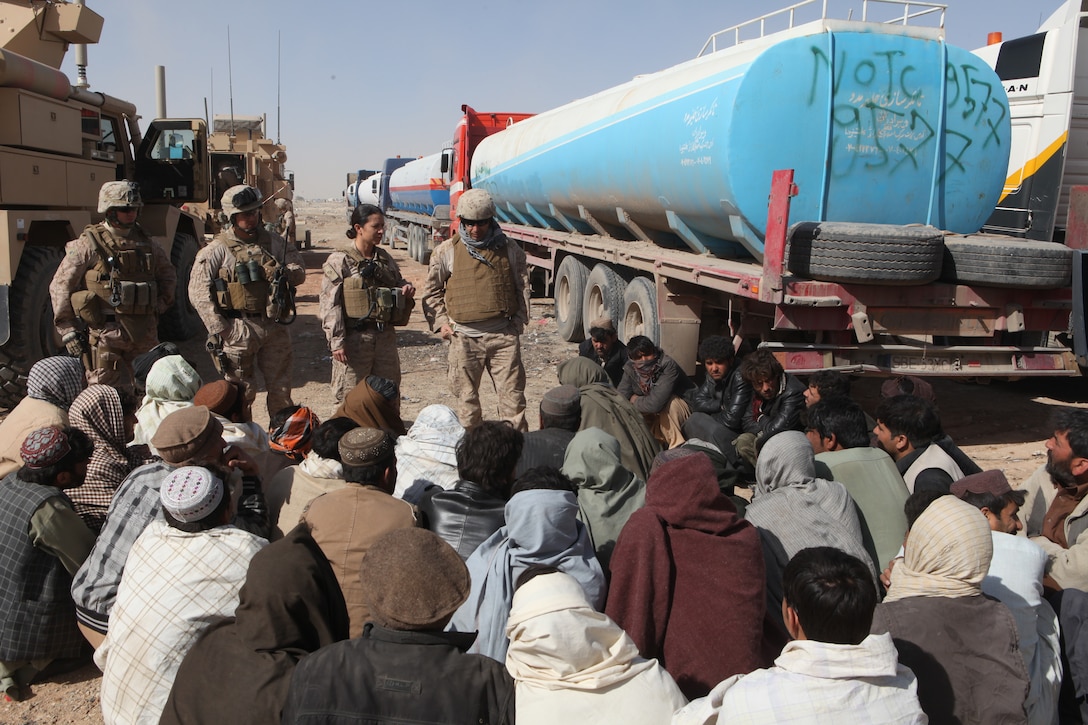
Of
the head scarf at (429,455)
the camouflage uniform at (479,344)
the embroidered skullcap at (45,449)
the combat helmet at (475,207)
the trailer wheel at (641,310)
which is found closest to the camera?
the embroidered skullcap at (45,449)

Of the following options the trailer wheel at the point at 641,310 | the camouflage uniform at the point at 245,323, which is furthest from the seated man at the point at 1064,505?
the camouflage uniform at the point at 245,323

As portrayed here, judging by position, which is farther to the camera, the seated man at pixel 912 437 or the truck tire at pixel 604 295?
the truck tire at pixel 604 295

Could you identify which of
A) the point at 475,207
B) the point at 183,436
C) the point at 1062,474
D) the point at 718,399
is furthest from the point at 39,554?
the point at 1062,474

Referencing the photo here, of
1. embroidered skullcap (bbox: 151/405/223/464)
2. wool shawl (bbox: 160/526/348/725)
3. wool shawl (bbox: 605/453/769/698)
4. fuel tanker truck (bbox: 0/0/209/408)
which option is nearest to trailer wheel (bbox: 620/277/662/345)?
fuel tanker truck (bbox: 0/0/209/408)

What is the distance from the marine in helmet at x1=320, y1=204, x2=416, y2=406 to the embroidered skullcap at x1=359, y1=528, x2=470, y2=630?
3444 millimetres

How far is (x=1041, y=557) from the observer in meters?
2.59

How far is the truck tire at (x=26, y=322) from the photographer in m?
6.53

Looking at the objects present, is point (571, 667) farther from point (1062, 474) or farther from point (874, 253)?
point (874, 253)

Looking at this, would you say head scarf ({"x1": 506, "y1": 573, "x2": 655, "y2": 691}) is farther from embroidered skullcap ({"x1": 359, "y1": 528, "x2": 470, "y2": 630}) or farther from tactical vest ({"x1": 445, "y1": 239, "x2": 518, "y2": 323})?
tactical vest ({"x1": 445, "y1": 239, "x2": 518, "y2": 323})

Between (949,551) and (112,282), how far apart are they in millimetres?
5606

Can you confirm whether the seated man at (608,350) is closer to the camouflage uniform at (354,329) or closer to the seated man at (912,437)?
the camouflage uniform at (354,329)

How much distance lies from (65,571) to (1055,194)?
7.91 metres

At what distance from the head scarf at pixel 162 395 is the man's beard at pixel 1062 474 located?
12.2ft

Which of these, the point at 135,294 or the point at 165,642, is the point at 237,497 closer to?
the point at 165,642
